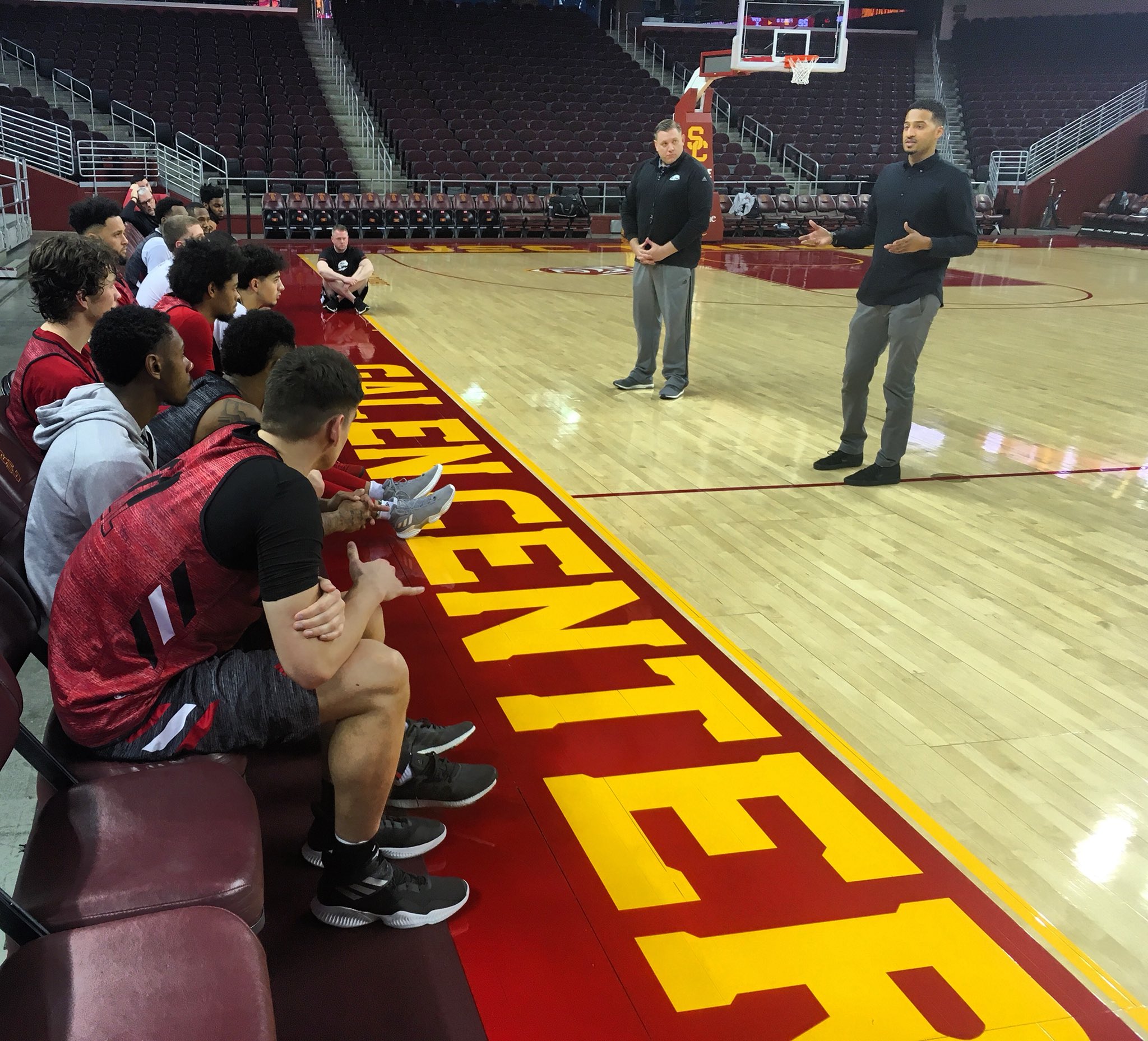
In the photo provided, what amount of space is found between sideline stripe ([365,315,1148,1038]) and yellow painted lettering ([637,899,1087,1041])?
0.12 meters

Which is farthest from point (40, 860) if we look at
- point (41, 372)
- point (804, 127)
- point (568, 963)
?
point (804, 127)

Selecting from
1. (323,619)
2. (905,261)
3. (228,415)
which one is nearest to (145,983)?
(323,619)

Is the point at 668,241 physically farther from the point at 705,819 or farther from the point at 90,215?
the point at 705,819

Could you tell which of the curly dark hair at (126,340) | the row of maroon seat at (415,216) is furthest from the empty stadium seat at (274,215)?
the curly dark hair at (126,340)

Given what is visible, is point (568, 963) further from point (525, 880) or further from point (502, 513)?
point (502, 513)

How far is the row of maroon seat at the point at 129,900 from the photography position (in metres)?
1.27

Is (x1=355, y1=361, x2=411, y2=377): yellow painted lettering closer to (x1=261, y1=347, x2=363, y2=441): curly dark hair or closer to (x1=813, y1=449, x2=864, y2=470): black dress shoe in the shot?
(x1=813, y1=449, x2=864, y2=470): black dress shoe

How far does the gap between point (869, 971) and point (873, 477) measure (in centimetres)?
334

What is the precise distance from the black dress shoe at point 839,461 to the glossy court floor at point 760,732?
118 millimetres

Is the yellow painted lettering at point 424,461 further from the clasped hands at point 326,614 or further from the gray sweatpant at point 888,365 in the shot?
the clasped hands at point 326,614

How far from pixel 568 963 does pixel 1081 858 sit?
1.25 meters

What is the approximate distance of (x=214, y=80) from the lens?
18719 millimetres

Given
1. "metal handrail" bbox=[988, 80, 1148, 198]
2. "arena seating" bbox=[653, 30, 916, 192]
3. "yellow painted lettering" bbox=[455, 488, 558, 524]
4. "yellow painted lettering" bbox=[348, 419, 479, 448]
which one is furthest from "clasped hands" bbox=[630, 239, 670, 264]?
"metal handrail" bbox=[988, 80, 1148, 198]

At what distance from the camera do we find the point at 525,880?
2258 mm
